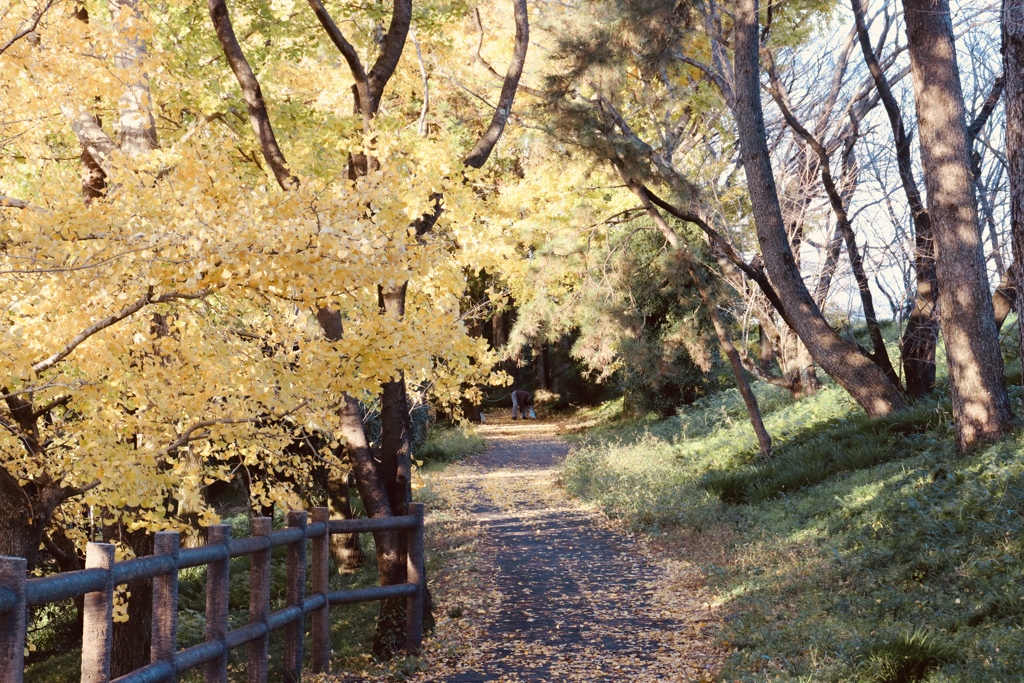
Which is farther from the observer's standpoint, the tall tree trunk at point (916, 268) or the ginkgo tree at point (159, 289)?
the tall tree trunk at point (916, 268)

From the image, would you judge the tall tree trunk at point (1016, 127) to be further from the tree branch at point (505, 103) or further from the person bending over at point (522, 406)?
the person bending over at point (522, 406)

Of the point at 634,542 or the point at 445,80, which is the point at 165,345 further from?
the point at 445,80

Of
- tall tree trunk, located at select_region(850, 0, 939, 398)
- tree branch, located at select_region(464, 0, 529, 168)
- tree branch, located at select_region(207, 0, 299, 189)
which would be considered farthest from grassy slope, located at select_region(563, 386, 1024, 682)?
tree branch, located at select_region(207, 0, 299, 189)

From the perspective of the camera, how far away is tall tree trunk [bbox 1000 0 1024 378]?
21.1 ft

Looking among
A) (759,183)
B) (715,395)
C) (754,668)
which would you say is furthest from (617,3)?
(715,395)

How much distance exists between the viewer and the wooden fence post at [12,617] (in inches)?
131

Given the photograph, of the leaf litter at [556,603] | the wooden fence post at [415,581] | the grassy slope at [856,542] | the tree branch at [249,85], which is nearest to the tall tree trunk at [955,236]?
the grassy slope at [856,542]

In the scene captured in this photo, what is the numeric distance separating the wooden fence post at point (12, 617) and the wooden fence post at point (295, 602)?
10.8ft

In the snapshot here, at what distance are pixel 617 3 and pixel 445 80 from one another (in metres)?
7.73

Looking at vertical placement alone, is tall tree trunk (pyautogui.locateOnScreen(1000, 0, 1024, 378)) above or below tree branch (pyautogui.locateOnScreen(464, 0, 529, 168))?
below

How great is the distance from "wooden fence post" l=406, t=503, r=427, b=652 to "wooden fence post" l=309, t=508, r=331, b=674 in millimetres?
928

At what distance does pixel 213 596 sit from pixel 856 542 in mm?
6020

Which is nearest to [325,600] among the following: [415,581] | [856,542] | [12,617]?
[415,581]

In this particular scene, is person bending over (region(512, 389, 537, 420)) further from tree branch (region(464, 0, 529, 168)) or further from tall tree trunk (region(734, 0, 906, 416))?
tree branch (region(464, 0, 529, 168))
